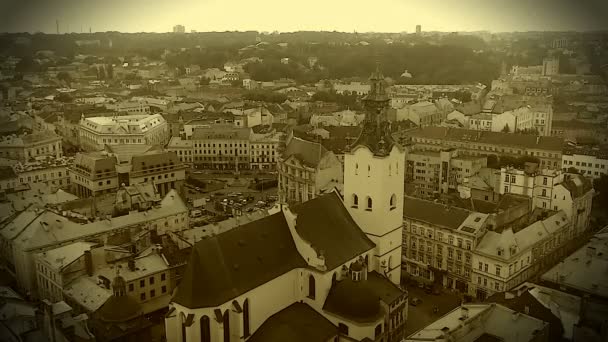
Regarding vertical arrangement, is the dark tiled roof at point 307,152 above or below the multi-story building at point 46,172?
above

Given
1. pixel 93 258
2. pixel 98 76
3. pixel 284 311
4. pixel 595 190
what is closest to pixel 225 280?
pixel 284 311

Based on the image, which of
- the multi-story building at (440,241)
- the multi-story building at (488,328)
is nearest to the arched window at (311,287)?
the multi-story building at (488,328)

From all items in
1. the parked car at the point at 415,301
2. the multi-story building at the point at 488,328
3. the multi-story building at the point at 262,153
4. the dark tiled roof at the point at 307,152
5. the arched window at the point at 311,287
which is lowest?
the parked car at the point at 415,301

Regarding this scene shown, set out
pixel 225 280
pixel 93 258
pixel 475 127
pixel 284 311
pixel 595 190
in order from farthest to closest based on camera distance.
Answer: pixel 475 127 → pixel 595 190 → pixel 93 258 → pixel 284 311 → pixel 225 280

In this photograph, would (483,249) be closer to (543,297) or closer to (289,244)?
(543,297)

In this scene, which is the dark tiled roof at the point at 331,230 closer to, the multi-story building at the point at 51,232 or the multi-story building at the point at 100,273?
the multi-story building at the point at 100,273

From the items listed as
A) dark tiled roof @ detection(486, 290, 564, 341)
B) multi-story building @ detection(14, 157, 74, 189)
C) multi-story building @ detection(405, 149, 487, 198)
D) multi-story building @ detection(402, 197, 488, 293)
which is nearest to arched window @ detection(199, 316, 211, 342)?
dark tiled roof @ detection(486, 290, 564, 341)
